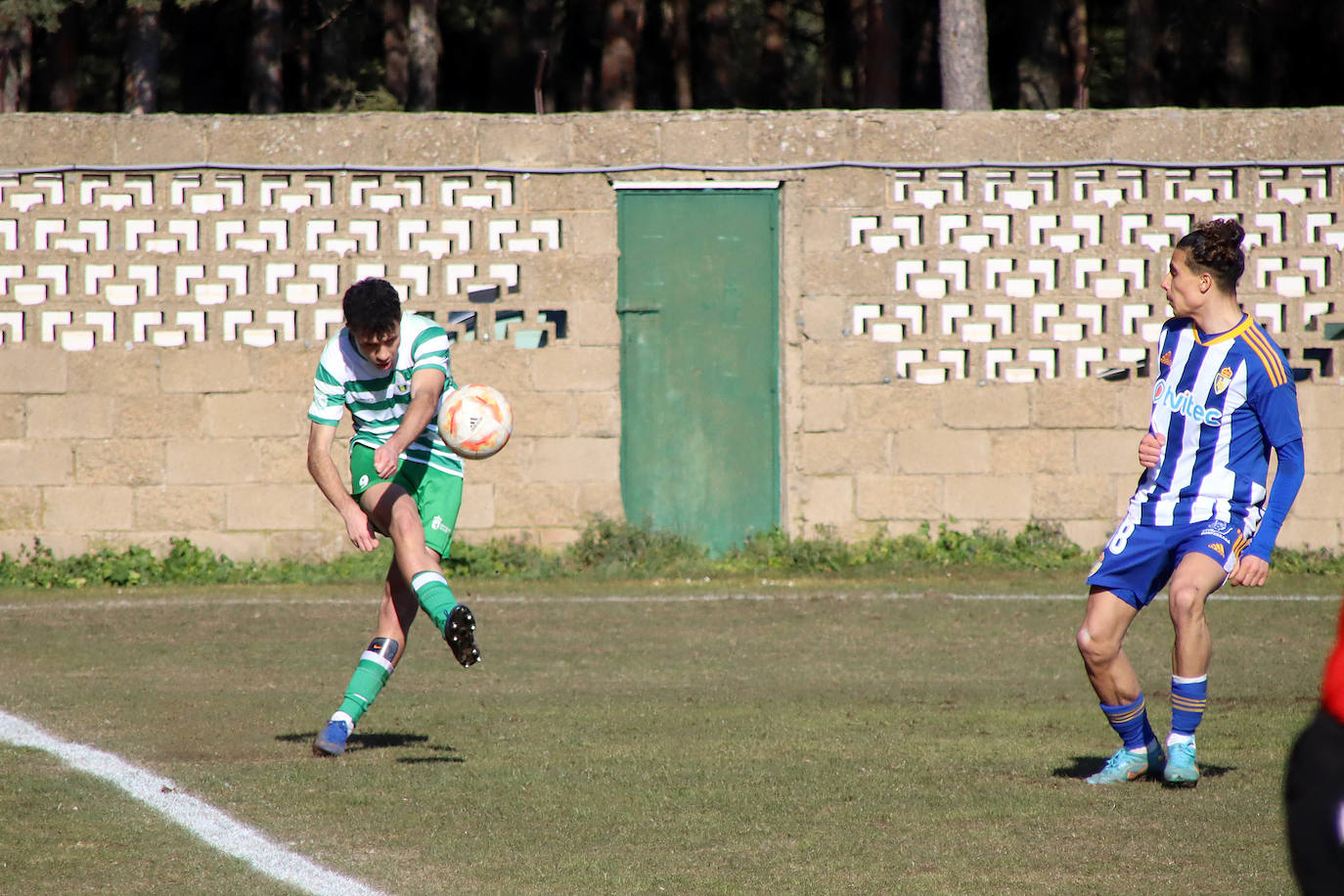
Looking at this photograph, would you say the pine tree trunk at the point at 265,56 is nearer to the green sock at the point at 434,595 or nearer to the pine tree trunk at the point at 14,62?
the pine tree trunk at the point at 14,62

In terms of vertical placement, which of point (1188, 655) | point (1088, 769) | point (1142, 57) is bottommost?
point (1088, 769)

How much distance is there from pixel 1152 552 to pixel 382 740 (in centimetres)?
335

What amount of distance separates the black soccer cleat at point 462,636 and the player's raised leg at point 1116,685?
2.29 meters

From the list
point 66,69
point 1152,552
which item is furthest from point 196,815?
point 66,69

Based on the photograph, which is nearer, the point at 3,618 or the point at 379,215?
the point at 3,618

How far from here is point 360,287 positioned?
6672mm

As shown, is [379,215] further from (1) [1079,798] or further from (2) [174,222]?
(1) [1079,798]

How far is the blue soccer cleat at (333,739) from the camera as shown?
6.66 metres

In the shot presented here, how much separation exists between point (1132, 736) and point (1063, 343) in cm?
817

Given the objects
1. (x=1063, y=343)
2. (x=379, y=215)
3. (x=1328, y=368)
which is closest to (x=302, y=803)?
(x=379, y=215)

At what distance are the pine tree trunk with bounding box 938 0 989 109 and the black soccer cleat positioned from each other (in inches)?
437

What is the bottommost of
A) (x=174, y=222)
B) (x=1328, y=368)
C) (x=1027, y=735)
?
(x=1027, y=735)

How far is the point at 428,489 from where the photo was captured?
23.4 ft

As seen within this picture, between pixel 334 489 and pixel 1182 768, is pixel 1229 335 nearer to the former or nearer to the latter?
pixel 1182 768
